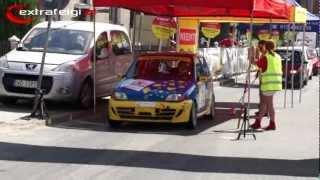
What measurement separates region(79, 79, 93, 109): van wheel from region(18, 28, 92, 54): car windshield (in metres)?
0.74

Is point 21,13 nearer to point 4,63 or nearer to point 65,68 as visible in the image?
point 4,63

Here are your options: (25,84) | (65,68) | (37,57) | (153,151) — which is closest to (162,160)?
(153,151)

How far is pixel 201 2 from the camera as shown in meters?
15.3

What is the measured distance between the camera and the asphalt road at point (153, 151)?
9.78 meters

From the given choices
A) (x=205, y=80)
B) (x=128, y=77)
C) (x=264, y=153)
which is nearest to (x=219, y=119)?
(x=205, y=80)

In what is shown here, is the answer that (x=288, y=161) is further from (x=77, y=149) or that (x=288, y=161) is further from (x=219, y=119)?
(x=219, y=119)

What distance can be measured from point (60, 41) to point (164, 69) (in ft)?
10.3

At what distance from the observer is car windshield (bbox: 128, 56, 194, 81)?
1538 cm

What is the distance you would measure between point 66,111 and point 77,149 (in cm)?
495

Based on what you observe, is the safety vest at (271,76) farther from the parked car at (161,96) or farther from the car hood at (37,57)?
the car hood at (37,57)

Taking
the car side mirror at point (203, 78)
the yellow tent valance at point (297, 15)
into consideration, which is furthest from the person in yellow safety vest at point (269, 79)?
the yellow tent valance at point (297, 15)

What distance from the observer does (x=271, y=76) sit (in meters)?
15.3

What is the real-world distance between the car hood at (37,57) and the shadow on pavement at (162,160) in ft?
15.8

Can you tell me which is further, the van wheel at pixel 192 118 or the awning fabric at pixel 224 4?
the awning fabric at pixel 224 4
